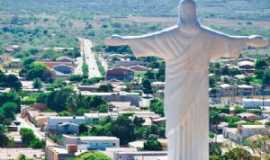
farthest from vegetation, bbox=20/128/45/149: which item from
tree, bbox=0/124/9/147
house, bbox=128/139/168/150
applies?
house, bbox=128/139/168/150

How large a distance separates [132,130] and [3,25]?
78474 mm

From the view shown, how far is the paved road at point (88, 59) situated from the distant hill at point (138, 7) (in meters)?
44.4

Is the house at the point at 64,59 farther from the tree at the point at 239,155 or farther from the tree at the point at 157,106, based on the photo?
the tree at the point at 239,155

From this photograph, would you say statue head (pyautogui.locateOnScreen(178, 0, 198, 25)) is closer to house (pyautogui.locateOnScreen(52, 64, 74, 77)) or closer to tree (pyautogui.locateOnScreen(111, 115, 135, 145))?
tree (pyautogui.locateOnScreen(111, 115, 135, 145))

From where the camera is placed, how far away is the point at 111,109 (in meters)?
56.8

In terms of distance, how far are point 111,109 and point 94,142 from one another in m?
11.9

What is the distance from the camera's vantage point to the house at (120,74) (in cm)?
7456

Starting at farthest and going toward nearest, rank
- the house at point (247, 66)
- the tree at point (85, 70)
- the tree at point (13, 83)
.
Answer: the house at point (247, 66), the tree at point (85, 70), the tree at point (13, 83)

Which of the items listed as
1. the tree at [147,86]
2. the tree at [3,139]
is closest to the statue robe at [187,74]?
the tree at [3,139]

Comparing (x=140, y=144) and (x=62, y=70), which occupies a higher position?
(x=140, y=144)

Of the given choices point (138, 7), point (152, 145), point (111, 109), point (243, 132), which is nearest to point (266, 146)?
point (152, 145)

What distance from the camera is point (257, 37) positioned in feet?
43.4

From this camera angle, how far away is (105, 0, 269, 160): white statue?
1308 centimetres

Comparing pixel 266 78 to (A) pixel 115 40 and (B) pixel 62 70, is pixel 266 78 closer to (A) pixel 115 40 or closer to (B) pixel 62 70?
(B) pixel 62 70
